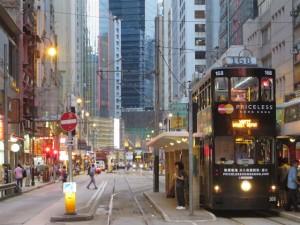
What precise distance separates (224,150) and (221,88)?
82.2 inches

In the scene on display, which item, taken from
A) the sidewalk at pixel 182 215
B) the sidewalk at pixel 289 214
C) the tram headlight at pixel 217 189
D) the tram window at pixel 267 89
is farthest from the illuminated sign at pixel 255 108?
the sidewalk at pixel 182 215

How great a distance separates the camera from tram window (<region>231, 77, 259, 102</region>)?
2295 centimetres

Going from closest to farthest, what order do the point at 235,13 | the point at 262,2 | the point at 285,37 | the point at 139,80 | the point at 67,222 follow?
the point at 67,222 → the point at 139,80 → the point at 285,37 → the point at 262,2 → the point at 235,13

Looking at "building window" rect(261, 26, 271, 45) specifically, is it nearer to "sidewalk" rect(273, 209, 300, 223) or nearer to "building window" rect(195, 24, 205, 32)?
"sidewalk" rect(273, 209, 300, 223)

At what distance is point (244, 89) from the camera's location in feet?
76.3

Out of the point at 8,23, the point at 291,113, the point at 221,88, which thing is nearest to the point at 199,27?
the point at 8,23

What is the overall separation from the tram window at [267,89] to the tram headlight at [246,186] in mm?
2925

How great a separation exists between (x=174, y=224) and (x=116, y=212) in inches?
254

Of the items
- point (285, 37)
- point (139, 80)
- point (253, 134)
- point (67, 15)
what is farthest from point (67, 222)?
point (67, 15)

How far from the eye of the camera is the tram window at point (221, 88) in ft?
75.3

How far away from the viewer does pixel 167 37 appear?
189500 mm

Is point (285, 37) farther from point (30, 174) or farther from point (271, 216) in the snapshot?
point (271, 216)

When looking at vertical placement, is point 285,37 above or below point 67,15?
below

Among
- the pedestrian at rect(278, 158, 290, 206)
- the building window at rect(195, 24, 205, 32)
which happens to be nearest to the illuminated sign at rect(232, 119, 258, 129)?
the pedestrian at rect(278, 158, 290, 206)
